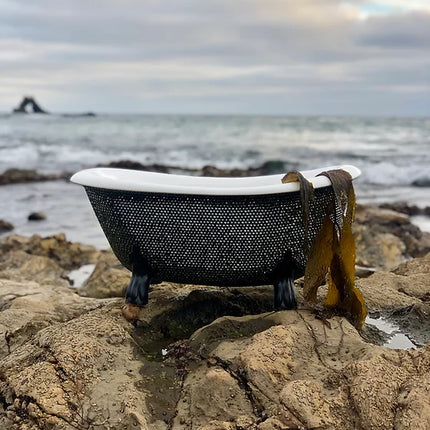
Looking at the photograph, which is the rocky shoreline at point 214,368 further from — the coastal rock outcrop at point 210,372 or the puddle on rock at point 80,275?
the puddle on rock at point 80,275

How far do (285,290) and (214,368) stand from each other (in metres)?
0.90

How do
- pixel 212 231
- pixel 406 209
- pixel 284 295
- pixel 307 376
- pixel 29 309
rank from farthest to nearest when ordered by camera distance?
pixel 406 209 < pixel 29 309 < pixel 284 295 < pixel 212 231 < pixel 307 376

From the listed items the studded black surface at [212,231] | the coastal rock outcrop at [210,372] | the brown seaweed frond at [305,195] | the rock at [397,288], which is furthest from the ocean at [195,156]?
the brown seaweed frond at [305,195]

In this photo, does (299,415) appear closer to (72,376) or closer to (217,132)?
(72,376)

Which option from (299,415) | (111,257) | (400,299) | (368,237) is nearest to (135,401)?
(299,415)

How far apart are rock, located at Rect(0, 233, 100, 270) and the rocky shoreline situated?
11.1 feet

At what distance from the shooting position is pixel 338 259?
3.65m

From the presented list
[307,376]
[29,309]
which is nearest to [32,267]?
[29,309]

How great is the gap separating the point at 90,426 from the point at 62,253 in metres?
5.29

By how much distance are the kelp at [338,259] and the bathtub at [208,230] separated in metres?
0.06

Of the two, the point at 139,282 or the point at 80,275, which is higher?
the point at 139,282

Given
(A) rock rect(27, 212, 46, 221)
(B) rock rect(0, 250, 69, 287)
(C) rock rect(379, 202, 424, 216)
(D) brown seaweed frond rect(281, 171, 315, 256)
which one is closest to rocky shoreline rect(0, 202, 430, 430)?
(D) brown seaweed frond rect(281, 171, 315, 256)

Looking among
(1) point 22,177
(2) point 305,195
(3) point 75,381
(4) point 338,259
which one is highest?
(2) point 305,195

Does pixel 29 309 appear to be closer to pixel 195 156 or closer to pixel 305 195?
pixel 305 195
